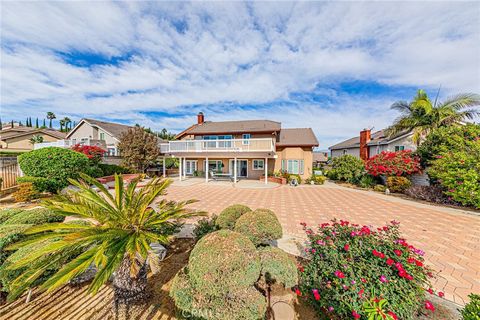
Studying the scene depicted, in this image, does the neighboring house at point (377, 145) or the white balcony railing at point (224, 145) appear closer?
the white balcony railing at point (224, 145)

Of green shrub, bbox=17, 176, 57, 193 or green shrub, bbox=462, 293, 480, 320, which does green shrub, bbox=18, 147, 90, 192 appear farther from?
green shrub, bbox=462, 293, 480, 320

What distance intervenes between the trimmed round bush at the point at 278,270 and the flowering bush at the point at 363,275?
178mm

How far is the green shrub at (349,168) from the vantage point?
16614 mm

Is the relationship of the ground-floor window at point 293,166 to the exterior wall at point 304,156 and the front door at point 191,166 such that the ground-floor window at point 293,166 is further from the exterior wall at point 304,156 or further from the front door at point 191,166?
the front door at point 191,166

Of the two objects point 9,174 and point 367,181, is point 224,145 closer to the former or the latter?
point 367,181

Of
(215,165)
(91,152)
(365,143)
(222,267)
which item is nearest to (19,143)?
(91,152)

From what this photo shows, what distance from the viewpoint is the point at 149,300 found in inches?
123

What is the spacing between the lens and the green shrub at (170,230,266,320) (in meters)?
2.28

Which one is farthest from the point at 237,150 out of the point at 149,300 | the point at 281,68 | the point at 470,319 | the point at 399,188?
the point at 470,319

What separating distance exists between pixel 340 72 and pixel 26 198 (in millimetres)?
22048

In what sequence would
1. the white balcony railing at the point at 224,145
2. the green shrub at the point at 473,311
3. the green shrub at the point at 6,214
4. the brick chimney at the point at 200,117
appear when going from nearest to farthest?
the green shrub at the point at 473,311 < the green shrub at the point at 6,214 < the white balcony railing at the point at 224,145 < the brick chimney at the point at 200,117

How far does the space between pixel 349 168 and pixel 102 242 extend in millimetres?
19385

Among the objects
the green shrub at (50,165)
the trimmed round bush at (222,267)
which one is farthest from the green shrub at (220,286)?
the green shrub at (50,165)

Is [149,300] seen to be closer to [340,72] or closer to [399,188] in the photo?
[399,188]
